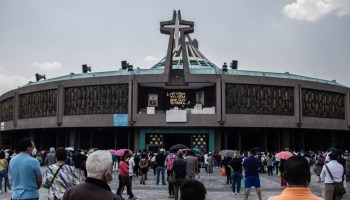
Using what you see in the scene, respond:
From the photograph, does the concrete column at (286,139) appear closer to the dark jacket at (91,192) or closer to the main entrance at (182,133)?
the main entrance at (182,133)

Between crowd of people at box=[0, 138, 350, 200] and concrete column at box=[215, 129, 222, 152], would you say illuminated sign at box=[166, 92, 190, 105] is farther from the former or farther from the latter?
crowd of people at box=[0, 138, 350, 200]

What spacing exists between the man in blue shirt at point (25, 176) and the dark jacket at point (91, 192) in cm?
294

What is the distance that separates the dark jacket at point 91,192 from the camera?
3689mm

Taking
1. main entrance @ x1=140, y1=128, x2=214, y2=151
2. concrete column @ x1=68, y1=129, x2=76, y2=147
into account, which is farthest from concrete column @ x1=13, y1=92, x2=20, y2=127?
main entrance @ x1=140, y1=128, x2=214, y2=151

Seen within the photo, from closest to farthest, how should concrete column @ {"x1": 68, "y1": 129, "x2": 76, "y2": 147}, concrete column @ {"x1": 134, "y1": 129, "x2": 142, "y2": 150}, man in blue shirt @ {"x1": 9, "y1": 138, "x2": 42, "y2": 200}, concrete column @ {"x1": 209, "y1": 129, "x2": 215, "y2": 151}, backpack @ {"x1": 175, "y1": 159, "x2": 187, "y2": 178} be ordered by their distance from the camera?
man in blue shirt @ {"x1": 9, "y1": 138, "x2": 42, "y2": 200} → backpack @ {"x1": 175, "y1": 159, "x2": 187, "y2": 178} → concrete column @ {"x1": 209, "y1": 129, "x2": 215, "y2": 151} → concrete column @ {"x1": 134, "y1": 129, "x2": 142, "y2": 150} → concrete column @ {"x1": 68, "y1": 129, "x2": 76, "y2": 147}

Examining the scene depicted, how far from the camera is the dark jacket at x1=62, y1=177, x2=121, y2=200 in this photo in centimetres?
369

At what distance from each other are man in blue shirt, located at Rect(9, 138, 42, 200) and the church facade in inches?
1421

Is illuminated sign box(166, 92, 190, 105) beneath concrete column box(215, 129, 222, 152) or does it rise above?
above

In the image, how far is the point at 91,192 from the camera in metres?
3.71

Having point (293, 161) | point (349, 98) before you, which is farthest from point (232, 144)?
point (293, 161)

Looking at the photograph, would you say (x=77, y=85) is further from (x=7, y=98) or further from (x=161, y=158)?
(x=161, y=158)

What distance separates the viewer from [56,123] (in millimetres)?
47312

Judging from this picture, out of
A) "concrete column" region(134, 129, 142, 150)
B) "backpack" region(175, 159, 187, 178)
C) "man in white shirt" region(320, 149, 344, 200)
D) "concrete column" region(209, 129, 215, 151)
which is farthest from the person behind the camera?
"concrete column" region(134, 129, 142, 150)

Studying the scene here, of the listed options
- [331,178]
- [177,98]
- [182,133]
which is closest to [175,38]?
[177,98]
